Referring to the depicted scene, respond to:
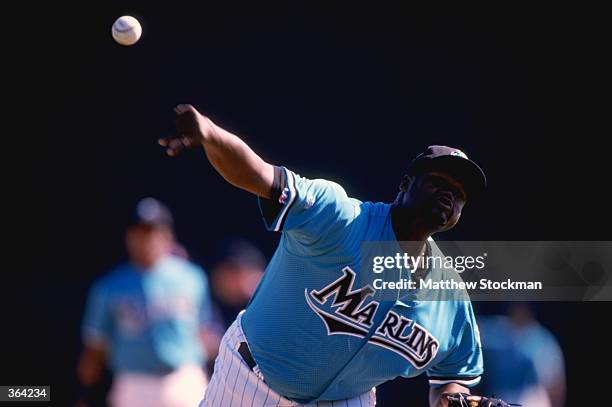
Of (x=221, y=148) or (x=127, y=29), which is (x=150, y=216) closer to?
(x=127, y=29)

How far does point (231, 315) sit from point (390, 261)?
3.23 m

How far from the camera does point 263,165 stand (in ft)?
8.50

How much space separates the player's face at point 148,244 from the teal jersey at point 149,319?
1.7 inches

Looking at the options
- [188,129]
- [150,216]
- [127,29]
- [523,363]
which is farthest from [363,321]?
[523,363]

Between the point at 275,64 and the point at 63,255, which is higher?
the point at 275,64

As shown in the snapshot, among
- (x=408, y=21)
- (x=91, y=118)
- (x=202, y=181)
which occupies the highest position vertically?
(x=408, y=21)

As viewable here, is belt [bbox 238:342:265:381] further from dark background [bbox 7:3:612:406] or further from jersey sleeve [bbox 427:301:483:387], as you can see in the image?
dark background [bbox 7:3:612:406]

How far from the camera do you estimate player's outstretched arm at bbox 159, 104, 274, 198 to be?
7.45 ft

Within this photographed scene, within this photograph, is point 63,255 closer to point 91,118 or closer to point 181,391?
point 91,118

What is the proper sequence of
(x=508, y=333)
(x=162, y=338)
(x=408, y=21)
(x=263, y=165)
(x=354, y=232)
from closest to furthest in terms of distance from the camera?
(x=263, y=165) < (x=354, y=232) < (x=162, y=338) < (x=508, y=333) < (x=408, y=21)

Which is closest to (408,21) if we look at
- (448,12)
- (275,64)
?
(448,12)

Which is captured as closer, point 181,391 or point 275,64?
point 181,391

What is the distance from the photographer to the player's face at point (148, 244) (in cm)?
505

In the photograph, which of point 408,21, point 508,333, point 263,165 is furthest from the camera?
point 408,21
